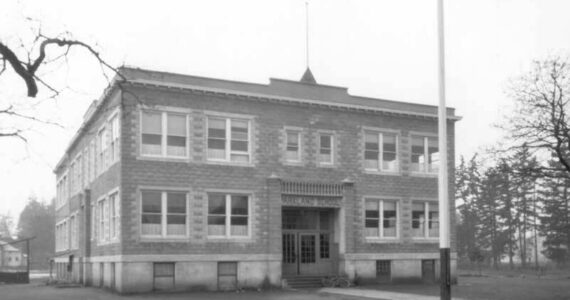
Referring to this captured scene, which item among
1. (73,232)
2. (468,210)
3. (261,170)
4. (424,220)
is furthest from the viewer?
(468,210)

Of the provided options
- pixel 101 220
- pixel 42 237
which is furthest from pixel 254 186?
pixel 42 237

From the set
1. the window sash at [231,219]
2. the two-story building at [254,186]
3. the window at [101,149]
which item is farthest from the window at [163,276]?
the window at [101,149]

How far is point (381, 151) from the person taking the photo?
37.2m

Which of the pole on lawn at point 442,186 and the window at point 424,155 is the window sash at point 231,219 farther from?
the pole on lawn at point 442,186

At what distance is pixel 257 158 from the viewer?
3353 centimetres

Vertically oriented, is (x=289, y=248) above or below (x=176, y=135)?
below

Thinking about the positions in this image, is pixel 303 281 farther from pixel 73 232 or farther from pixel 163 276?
pixel 73 232

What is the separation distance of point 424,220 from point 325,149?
7255 millimetres

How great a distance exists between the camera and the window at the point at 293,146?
114ft

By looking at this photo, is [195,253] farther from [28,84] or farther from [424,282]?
[28,84]

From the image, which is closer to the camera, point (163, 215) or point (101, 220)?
point (163, 215)

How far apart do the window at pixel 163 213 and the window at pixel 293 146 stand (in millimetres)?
6009

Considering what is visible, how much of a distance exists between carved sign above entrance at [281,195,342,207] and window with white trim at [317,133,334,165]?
1.93m

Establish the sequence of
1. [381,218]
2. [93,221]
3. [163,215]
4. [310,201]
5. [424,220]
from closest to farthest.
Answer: [163,215] < [310,201] < [381,218] < [424,220] < [93,221]
